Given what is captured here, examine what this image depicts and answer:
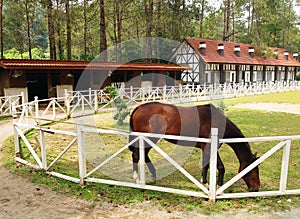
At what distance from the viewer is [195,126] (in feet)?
15.6

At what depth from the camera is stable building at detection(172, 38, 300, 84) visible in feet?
86.7

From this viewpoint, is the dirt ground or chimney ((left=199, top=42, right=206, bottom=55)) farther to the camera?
chimney ((left=199, top=42, right=206, bottom=55))

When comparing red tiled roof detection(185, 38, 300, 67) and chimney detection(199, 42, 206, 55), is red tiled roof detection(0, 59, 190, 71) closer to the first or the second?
chimney detection(199, 42, 206, 55)

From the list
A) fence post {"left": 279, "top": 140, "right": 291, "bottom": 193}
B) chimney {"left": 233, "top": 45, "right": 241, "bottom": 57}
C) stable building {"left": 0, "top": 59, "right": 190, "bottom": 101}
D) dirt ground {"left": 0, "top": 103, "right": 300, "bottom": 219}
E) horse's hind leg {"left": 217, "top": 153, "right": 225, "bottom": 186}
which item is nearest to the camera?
dirt ground {"left": 0, "top": 103, "right": 300, "bottom": 219}

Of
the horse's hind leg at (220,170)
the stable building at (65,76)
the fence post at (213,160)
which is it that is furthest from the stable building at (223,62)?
the fence post at (213,160)

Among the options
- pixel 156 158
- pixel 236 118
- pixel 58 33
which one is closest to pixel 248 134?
pixel 236 118

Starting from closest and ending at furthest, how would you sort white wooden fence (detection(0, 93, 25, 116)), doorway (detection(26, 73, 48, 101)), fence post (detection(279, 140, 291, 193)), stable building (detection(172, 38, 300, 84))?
1. fence post (detection(279, 140, 291, 193))
2. white wooden fence (detection(0, 93, 25, 116))
3. doorway (detection(26, 73, 48, 101))
4. stable building (detection(172, 38, 300, 84))

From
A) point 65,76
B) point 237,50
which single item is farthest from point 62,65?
point 237,50

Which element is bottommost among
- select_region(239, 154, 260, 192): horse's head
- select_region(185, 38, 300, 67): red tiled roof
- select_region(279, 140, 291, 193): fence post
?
select_region(239, 154, 260, 192): horse's head

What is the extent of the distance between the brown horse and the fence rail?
585 cm

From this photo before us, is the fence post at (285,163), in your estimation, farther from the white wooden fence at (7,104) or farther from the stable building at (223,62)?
the stable building at (223,62)

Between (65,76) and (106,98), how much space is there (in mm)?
2808

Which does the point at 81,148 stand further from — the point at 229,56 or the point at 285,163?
the point at 229,56

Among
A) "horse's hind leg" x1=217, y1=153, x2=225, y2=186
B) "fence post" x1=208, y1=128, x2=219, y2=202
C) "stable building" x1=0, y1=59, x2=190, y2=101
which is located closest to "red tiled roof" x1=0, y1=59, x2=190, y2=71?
"stable building" x1=0, y1=59, x2=190, y2=101
